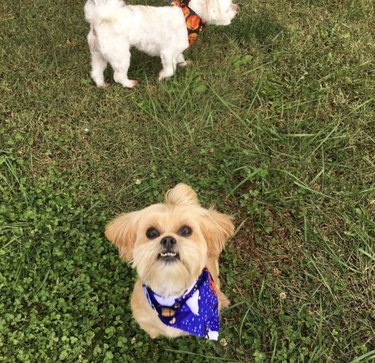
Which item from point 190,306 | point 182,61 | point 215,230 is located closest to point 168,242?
point 215,230

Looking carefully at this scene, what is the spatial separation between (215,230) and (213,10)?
2.56m

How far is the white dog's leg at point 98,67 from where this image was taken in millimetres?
4095

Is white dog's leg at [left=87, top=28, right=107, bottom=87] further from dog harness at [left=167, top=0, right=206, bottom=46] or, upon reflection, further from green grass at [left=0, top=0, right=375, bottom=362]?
dog harness at [left=167, top=0, right=206, bottom=46]

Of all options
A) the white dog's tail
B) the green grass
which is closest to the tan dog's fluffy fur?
the green grass

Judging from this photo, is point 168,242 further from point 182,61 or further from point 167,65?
point 182,61

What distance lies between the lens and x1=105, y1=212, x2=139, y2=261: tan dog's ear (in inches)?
92.0

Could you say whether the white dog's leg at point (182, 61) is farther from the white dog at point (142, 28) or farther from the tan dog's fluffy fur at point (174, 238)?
the tan dog's fluffy fur at point (174, 238)

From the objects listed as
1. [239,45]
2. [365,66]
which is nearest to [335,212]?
[365,66]

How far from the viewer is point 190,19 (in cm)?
404

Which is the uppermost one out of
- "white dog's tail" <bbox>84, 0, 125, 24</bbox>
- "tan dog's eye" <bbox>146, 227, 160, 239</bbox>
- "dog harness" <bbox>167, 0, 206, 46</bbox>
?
"white dog's tail" <bbox>84, 0, 125, 24</bbox>

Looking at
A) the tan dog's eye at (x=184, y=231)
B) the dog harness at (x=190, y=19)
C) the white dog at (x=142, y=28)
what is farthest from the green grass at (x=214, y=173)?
the tan dog's eye at (x=184, y=231)

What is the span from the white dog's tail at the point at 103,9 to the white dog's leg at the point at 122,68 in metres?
0.31

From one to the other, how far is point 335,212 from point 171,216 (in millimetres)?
1919

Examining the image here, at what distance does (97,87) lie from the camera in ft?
14.0
